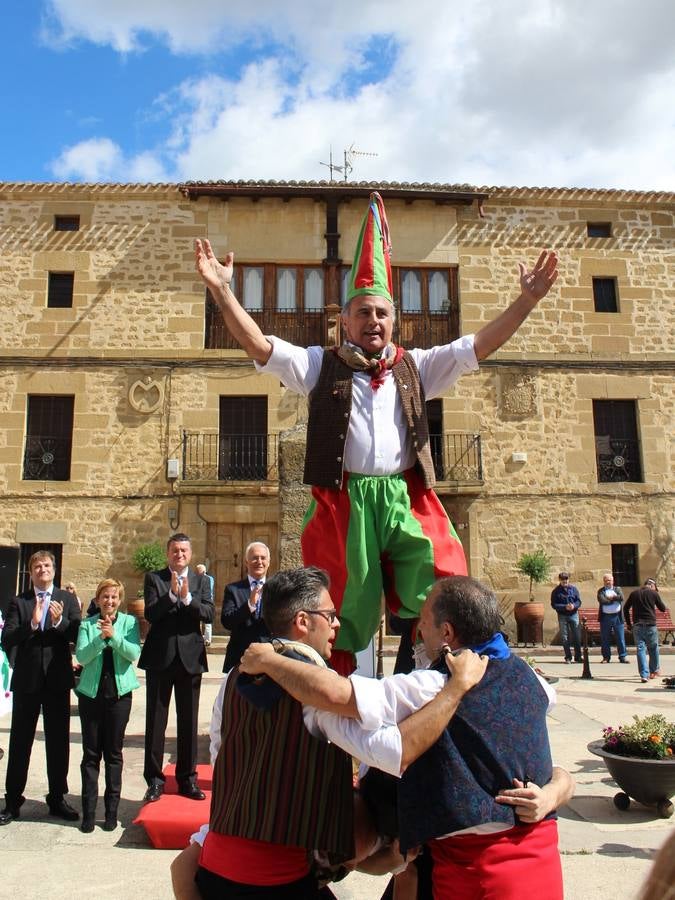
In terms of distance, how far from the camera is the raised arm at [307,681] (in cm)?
178

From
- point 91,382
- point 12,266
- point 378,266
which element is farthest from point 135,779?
point 12,266

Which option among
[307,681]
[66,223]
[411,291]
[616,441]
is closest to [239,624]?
[307,681]

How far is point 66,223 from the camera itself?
656 inches

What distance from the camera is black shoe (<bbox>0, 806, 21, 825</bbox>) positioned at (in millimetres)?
4078

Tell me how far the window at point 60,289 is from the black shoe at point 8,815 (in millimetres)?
13820

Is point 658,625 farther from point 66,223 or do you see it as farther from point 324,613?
point 66,223

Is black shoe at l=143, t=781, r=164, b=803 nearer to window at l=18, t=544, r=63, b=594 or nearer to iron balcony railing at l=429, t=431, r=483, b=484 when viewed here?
window at l=18, t=544, r=63, b=594

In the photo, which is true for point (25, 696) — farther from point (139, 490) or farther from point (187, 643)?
point (139, 490)

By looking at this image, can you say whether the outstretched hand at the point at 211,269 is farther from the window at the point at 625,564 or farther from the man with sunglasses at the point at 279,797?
the window at the point at 625,564

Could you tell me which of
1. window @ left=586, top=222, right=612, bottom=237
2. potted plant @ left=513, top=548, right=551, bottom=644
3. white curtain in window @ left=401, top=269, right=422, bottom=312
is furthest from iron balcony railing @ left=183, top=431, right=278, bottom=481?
window @ left=586, top=222, right=612, bottom=237

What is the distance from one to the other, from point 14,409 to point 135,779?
12.5 m

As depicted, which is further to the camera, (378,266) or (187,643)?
(187,643)

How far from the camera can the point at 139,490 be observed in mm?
15695

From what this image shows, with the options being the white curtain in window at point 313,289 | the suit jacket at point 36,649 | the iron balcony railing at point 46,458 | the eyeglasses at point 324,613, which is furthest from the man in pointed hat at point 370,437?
the iron balcony railing at point 46,458
